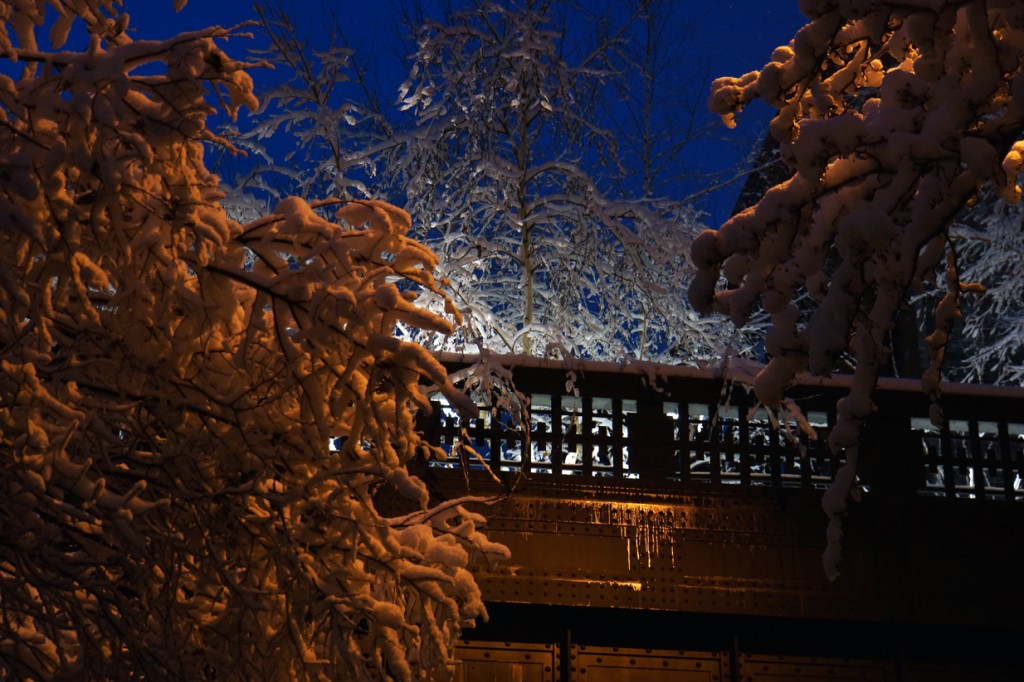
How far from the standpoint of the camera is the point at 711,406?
8.48 metres

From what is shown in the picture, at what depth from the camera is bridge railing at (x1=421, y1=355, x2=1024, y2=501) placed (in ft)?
27.1

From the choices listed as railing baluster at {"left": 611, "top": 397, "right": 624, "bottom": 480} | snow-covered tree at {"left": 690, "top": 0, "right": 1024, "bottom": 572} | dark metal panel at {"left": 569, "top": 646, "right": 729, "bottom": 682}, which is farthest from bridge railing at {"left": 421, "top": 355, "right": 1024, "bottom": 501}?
snow-covered tree at {"left": 690, "top": 0, "right": 1024, "bottom": 572}

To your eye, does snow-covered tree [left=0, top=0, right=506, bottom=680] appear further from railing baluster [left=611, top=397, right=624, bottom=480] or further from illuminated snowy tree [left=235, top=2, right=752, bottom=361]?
illuminated snowy tree [left=235, top=2, right=752, bottom=361]

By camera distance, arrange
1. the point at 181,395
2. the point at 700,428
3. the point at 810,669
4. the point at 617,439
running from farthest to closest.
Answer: the point at 700,428 < the point at 617,439 < the point at 810,669 < the point at 181,395

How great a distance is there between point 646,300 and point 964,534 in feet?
14.9

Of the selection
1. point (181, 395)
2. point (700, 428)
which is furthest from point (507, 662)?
point (181, 395)

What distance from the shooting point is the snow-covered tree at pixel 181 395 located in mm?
3750

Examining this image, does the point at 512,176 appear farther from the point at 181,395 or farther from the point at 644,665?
the point at 181,395

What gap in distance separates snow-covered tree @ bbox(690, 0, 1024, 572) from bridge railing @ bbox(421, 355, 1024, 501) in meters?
4.60

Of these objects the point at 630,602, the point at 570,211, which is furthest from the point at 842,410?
the point at 570,211

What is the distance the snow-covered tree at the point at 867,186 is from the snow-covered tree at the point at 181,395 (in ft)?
4.18

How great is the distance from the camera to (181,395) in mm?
4402

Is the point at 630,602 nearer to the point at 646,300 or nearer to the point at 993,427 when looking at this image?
the point at 993,427

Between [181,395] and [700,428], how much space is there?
5.21m
